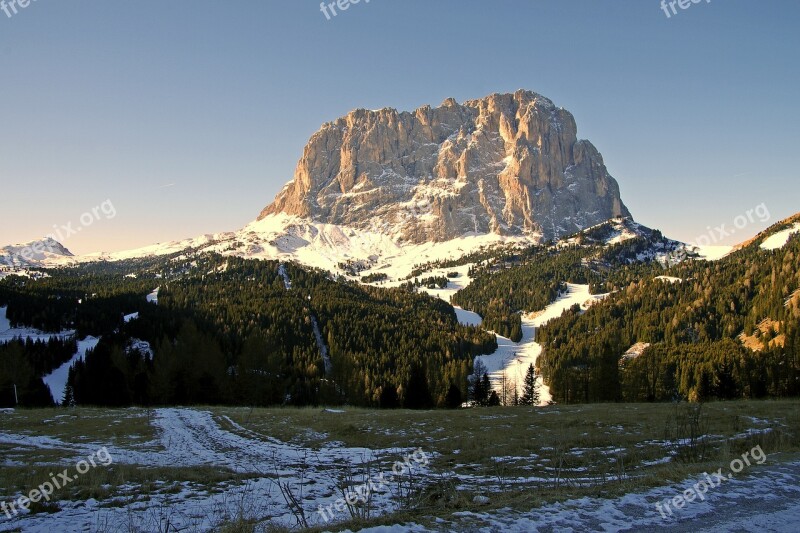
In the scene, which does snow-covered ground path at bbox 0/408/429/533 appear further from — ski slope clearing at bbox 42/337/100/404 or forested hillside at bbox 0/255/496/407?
ski slope clearing at bbox 42/337/100/404

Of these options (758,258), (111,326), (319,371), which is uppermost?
(758,258)

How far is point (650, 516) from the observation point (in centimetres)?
830

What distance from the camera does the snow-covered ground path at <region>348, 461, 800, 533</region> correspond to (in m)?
7.61

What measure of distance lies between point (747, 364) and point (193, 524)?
93.1 meters

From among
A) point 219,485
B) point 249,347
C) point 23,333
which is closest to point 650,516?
point 219,485

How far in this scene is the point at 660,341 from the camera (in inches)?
6043

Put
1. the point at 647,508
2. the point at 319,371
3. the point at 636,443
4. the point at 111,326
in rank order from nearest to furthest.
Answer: the point at 647,508
the point at 636,443
the point at 319,371
the point at 111,326

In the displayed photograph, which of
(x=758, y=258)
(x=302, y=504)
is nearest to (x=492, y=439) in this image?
(x=302, y=504)

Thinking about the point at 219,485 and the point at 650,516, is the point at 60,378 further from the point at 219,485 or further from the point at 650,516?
the point at 650,516

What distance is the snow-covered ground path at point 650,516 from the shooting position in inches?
300

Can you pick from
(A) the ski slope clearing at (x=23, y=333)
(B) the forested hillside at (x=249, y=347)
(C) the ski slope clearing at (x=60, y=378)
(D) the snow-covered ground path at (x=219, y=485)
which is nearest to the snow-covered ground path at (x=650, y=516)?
(D) the snow-covered ground path at (x=219, y=485)

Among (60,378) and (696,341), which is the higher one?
(696,341)

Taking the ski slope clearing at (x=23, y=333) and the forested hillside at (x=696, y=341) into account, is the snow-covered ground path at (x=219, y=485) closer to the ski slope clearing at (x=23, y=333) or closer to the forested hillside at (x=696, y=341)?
the forested hillside at (x=696, y=341)

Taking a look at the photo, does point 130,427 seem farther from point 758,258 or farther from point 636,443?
point 758,258
